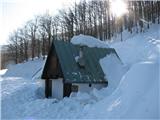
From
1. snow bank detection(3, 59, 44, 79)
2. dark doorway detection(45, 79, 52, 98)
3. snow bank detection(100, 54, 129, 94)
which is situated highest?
snow bank detection(100, 54, 129, 94)

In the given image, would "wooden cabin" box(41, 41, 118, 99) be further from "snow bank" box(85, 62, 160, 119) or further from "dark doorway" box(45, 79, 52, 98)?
"snow bank" box(85, 62, 160, 119)

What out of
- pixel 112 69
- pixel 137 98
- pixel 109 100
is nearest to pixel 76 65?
pixel 112 69

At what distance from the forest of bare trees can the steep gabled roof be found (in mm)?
34260

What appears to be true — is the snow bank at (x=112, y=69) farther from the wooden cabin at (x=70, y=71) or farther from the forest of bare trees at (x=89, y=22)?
the forest of bare trees at (x=89, y=22)

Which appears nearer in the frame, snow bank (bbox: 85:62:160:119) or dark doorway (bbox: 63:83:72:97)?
snow bank (bbox: 85:62:160:119)

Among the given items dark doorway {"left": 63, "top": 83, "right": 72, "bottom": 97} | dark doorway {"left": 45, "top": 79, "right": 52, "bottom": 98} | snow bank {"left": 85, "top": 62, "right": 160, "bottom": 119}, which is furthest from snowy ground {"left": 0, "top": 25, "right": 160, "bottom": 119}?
dark doorway {"left": 63, "top": 83, "right": 72, "bottom": 97}

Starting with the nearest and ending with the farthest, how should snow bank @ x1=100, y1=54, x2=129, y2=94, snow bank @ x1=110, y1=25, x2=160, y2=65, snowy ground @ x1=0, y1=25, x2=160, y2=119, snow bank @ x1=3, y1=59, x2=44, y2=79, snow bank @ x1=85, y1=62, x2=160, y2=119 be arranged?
snow bank @ x1=85, y1=62, x2=160, y2=119 < snowy ground @ x1=0, y1=25, x2=160, y2=119 < snow bank @ x1=100, y1=54, x2=129, y2=94 < snow bank @ x1=110, y1=25, x2=160, y2=65 < snow bank @ x1=3, y1=59, x2=44, y2=79

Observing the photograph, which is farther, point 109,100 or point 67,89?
point 67,89

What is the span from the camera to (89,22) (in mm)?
66500

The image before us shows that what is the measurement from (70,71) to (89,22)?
4329 cm

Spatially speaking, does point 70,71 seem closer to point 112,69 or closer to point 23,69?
point 112,69

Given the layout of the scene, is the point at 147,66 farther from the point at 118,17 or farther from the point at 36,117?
the point at 118,17

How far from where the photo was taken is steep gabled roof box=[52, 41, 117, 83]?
78.6 ft

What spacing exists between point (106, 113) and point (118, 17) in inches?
2150
